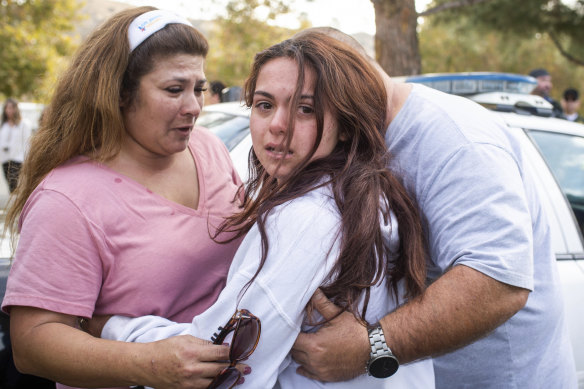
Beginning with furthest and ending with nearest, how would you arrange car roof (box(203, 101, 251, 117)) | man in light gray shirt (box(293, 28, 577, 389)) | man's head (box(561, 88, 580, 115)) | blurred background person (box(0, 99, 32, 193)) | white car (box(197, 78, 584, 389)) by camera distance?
man's head (box(561, 88, 580, 115)) → blurred background person (box(0, 99, 32, 193)) → car roof (box(203, 101, 251, 117)) → white car (box(197, 78, 584, 389)) → man in light gray shirt (box(293, 28, 577, 389))

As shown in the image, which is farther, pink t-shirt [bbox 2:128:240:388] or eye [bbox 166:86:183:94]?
eye [bbox 166:86:183:94]

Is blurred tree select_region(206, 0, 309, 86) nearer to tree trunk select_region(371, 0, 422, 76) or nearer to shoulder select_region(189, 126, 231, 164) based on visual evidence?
tree trunk select_region(371, 0, 422, 76)

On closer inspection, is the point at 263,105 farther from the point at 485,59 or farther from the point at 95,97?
the point at 485,59

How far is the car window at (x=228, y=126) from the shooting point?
3.11 meters

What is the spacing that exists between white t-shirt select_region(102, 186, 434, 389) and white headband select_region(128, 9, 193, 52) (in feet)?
→ 2.59

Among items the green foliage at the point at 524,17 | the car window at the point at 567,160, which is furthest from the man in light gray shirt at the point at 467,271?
the green foliage at the point at 524,17

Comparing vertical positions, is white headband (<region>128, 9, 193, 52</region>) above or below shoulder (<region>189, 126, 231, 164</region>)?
above

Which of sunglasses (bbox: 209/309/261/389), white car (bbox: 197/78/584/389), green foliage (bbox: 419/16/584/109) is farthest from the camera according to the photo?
green foliage (bbox: 419/16/584/109)

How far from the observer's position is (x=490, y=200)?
158 cm

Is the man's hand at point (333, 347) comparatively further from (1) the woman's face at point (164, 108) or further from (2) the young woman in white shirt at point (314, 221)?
(1) the woman's face at point (164, 108)

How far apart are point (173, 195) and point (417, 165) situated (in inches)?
32.6

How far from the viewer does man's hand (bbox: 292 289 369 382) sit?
4.97 feet

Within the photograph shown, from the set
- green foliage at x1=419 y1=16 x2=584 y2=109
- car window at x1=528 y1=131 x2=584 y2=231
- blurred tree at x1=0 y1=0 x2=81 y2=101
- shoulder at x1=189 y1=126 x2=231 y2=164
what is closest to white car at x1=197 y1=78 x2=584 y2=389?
car window at x1=528 y1=131 x2=584 y2=231

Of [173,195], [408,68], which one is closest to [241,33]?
[408,68]
